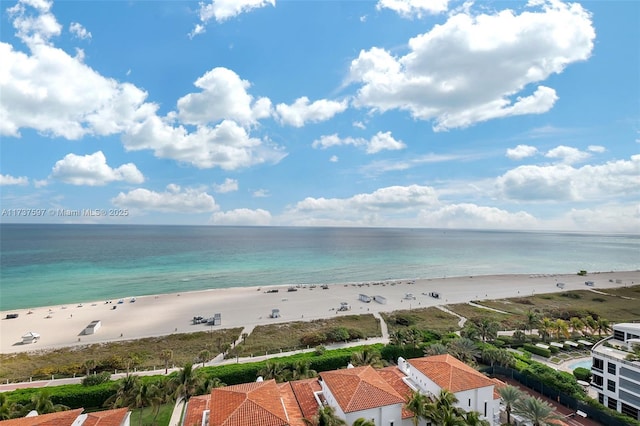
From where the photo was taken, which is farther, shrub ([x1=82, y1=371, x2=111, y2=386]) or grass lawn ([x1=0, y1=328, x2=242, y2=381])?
grass lawn ([x1=0, y1=328, x2=242, y2=381])

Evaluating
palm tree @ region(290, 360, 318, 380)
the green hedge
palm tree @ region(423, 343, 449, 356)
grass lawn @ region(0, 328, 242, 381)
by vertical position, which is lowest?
grass lawn @ region(0, 328, 242, 381)

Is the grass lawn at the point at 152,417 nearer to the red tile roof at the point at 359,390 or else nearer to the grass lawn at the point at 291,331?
the grass lawn at the point at 291,331

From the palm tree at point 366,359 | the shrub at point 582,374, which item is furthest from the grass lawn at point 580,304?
the palm tree at point 366,359

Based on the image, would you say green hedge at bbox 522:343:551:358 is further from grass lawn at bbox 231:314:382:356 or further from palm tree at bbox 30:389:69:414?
palm tree at bbox 30:389:69:414

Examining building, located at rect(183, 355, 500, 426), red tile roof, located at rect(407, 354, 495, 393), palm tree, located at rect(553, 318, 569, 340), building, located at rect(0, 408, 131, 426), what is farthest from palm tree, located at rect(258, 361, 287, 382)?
palm tree, located at rect(553, 318, 569, 340)

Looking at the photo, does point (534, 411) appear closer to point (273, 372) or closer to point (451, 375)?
point (451, 375)

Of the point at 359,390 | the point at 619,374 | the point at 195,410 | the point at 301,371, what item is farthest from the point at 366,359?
the point at 619,374

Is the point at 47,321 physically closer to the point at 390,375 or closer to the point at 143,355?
the point at 143,355
